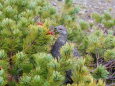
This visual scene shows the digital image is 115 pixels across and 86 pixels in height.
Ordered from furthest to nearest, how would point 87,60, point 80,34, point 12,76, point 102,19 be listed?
point 102,19
point 80,34
point 87,60
point 12,76

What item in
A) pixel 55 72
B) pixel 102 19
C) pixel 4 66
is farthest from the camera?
pixel 102 19

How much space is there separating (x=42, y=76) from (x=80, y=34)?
1612 millimetres

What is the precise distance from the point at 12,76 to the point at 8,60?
0.48ft

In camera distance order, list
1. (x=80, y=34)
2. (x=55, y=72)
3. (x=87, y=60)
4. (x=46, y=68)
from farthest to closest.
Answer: (x=80, y=34) < (x=87, y=60) < (x=46, y=68) < (x=55, y=72)

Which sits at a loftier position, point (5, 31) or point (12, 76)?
point (5, 31)

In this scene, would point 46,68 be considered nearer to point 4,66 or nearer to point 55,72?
point 55,72

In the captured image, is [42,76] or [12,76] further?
[12,76]

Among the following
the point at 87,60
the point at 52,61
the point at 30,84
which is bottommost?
the point at 87,60

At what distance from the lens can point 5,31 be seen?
2.06 metres

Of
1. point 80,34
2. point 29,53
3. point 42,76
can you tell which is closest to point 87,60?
point 80,34

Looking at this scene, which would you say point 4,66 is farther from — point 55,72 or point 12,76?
point 55,72

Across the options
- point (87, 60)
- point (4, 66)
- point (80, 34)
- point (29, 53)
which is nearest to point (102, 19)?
point (80, 34)

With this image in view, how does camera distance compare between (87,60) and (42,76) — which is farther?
(87,60)

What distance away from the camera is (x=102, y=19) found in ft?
12.4
